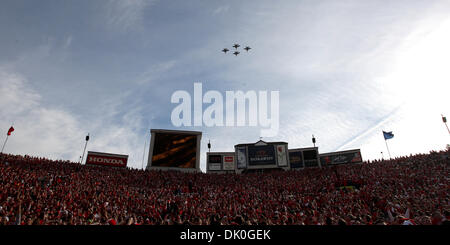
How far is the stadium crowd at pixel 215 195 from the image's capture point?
35.6 ft

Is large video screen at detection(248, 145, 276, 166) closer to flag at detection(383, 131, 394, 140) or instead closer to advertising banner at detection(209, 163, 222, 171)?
advertising banner at detection(209, 163, 222, 171)

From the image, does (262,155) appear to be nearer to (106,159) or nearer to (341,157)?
(341,157)

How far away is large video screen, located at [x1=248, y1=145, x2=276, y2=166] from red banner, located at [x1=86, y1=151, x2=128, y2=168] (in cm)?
2202

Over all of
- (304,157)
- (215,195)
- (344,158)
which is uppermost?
(304,157)

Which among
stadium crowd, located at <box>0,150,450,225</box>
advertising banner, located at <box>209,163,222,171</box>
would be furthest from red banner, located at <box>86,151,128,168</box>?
advertising banner, located at <box>209,163,222,171</box>

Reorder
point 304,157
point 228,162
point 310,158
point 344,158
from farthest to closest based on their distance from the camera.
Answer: point 228,162 → point 304,157 → point 310,158 → point 344,158

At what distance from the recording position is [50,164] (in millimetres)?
26859

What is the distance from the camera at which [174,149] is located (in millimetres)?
37625

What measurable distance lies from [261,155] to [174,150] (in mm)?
15992

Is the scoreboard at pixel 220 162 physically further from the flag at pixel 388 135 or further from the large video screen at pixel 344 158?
the flag at pixel 388 135

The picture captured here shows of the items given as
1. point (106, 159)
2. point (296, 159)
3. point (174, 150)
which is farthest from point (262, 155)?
point (106, 159)

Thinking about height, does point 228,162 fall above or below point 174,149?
below
